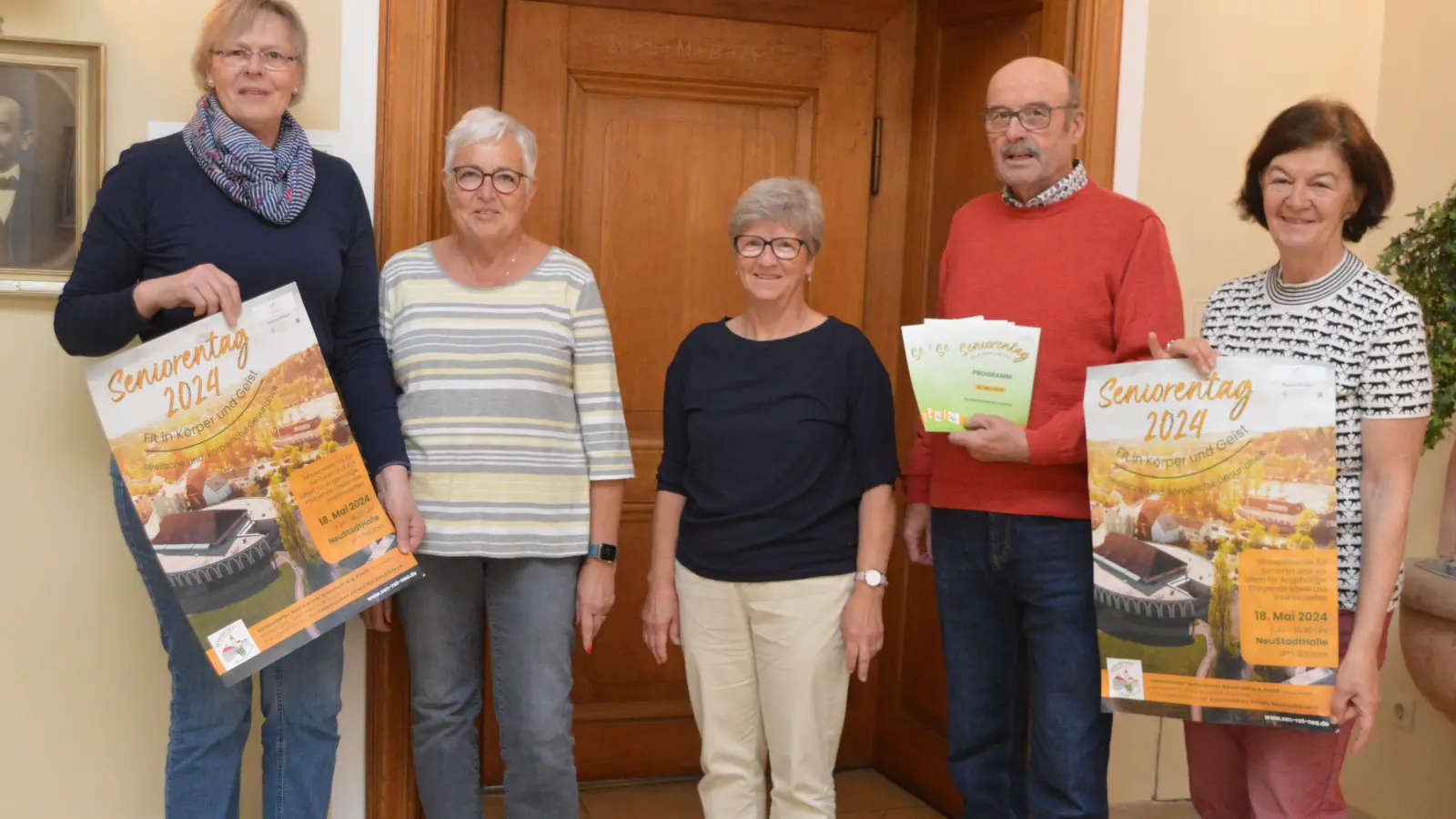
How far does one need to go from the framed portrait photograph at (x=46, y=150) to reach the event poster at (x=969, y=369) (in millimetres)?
1440

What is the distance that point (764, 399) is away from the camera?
6.68 feet

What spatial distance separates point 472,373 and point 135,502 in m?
0.53

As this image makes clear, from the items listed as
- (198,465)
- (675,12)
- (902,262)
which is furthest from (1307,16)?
(198,465)

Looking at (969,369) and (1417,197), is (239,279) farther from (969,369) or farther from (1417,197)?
(1417,197)

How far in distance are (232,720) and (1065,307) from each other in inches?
58.1

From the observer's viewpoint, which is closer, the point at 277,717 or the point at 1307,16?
the point at 277,717

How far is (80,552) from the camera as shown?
2113mm

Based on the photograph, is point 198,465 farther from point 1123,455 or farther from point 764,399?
point 1123,455

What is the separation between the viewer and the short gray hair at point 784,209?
6.72 feet

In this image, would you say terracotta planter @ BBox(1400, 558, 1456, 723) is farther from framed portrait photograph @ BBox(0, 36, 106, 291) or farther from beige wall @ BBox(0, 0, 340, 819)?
framed portrait photograph @ BBox(0, 36, 106, 291)

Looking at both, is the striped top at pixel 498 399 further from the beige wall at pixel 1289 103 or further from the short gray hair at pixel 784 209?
the beige wall at pixel 1289 103

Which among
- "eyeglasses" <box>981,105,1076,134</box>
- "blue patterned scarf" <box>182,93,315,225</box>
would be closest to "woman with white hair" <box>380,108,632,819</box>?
"blue patterned scarf" <box>182,93,315,225</box>

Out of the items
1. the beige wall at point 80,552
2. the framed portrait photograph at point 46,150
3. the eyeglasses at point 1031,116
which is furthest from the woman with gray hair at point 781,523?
the framed portrait photograph at point 46,150

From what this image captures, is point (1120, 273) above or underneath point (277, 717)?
above
